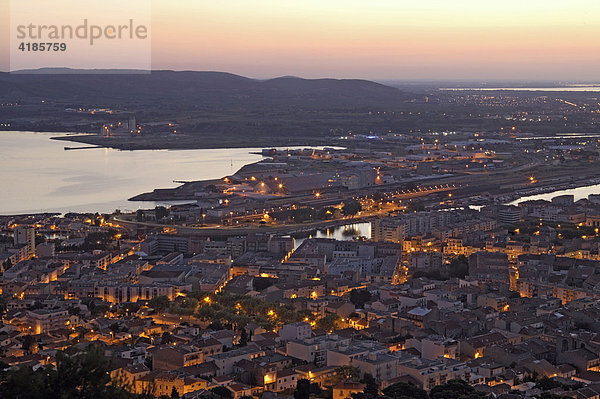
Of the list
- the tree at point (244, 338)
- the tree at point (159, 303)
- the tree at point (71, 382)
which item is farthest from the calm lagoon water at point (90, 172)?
the tree at point (71, 382)

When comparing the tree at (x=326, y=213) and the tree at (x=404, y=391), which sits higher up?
the tree at (x=326, y=213)

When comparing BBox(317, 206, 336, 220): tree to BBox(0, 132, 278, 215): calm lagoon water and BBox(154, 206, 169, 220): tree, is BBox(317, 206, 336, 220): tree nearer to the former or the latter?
BBox(154, 206, 169, 220): tree

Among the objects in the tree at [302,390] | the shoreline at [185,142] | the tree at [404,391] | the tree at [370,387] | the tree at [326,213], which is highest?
the shoreline at [185,142]

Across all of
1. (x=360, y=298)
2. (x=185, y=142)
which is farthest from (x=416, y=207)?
(x=185, y=142)

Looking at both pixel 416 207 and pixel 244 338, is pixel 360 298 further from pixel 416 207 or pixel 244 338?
pixel 416 207

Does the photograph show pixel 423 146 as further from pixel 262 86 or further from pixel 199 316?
pixel 262 86

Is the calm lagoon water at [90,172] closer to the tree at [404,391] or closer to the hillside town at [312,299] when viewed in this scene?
the hillside town at [312,299]

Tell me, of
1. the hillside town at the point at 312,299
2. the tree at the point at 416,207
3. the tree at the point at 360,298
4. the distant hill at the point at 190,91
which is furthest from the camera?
the distant hill at the point at 190,91

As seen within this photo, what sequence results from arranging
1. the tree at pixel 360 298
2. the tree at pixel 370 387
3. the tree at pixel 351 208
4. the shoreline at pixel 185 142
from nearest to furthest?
the tree at pixel 370 387 → the tree at pixel 360 298 → the tree at pixel 351 208 → the shoreline at pixel 185 142
